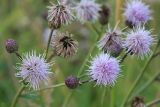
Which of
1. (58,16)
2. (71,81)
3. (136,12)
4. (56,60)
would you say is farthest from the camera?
(56,60)

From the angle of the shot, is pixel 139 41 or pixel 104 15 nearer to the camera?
pixel 139 41

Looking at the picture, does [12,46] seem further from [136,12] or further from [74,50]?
[136,12]

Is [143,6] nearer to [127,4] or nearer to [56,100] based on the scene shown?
[127,4]

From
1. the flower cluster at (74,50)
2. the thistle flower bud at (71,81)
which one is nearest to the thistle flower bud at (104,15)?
the flower cluster at (74,50)

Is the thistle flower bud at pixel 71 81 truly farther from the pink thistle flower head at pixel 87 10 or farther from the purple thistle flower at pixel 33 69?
the pink thistle flower head at pixel 87 10

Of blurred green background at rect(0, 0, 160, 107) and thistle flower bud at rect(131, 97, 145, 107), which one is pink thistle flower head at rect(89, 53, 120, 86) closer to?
thistle flower bud at rect(131, 97, 145, 107)

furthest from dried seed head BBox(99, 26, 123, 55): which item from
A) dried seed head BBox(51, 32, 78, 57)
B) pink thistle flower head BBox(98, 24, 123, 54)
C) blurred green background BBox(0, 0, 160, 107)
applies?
blurred green background BBox(0, 0, 160, 107)

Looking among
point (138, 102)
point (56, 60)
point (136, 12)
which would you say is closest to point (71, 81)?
point (138, 102)
